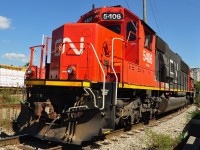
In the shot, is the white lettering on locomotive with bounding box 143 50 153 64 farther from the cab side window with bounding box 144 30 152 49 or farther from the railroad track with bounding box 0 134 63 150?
the railroad track with bounding box 0 134 63 150

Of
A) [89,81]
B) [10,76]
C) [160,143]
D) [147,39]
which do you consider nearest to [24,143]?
[89,81]

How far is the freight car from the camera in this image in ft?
20.6

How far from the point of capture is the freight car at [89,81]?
627cm

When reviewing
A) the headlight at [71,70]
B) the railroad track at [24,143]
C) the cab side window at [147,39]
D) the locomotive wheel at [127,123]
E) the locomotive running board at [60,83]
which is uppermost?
the cab side window at [147,39]

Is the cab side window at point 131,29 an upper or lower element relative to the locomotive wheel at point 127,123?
upper

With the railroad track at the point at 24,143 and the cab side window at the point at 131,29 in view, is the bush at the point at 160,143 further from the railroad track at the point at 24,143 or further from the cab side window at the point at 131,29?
the cab side window at the point at 131,29

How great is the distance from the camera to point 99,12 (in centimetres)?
855

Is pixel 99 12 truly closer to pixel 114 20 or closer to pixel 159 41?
pixel 114 20

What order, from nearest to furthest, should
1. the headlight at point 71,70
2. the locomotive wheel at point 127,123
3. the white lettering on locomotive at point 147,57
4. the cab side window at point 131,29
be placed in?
the headlight at point 71,70 < the locomotive wheel at point 127,123 < the cab side window at point 131,29 < the white lettering on locomotive at point 147,57

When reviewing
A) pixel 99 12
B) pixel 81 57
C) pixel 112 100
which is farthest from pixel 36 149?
pixel 99 12

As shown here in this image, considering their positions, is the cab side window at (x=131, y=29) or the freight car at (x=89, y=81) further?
the cab side window at (x=131, y=29)

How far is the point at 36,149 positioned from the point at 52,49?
3053 mm

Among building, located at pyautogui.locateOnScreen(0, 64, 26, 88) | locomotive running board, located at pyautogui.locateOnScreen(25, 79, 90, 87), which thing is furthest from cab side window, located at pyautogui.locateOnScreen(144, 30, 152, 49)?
building, located at pyautogui.locateOnScreen(0, 64, 26, 88)

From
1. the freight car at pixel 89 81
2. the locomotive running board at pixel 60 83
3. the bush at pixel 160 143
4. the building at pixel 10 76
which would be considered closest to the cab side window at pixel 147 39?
the freight car at pixel 89 81
